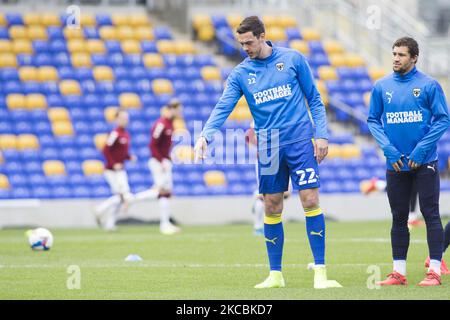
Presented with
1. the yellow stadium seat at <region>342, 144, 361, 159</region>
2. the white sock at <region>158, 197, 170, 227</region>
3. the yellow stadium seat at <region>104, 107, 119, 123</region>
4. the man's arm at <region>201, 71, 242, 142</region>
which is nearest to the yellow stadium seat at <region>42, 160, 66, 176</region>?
the yellow stadium seat at <region>104, 107, 119, 123</region>

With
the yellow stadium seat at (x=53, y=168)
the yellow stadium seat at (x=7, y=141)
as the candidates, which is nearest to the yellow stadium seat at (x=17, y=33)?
the yellow stadium seat at (x=7, y=141)

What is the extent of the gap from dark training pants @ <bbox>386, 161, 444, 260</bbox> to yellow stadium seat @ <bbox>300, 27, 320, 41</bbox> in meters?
18.6

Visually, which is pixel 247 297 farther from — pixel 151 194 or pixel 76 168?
pixel 76 168

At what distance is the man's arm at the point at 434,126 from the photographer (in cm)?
960

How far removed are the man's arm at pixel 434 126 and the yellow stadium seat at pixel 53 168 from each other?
14345mm

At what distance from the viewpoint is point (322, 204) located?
22.6m

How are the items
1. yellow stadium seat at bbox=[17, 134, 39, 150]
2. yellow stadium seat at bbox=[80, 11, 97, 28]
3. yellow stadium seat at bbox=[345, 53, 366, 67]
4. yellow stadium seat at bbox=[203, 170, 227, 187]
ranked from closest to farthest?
yellow stadium seat at bbox=[17, 134, 39, 150], yellow stadium seat at bbox=[203, 170, 227, 187], yellow stadium seat at bbox=[80, 11, 97, 28], yellow stadium seat at bbox=[345, 53, 366, 67]

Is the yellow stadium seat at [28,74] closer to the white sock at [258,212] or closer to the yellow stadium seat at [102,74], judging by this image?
the yellow stadium seat at [102,74]

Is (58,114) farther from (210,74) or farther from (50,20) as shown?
(210,74)

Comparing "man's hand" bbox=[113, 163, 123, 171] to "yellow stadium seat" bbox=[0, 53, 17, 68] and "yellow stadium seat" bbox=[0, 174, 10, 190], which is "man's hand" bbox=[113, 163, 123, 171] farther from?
"yellow stadium seat" bbox=[0, 53, 17, 68]

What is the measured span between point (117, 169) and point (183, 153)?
3308 mm

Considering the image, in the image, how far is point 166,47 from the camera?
88.1 feet

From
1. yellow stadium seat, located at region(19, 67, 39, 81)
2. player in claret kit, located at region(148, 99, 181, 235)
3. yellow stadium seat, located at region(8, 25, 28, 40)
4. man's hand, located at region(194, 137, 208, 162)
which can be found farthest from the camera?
yellow stadium seat, located at region(8, 25, 28, 40)

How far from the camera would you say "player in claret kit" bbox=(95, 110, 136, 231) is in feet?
66.1
